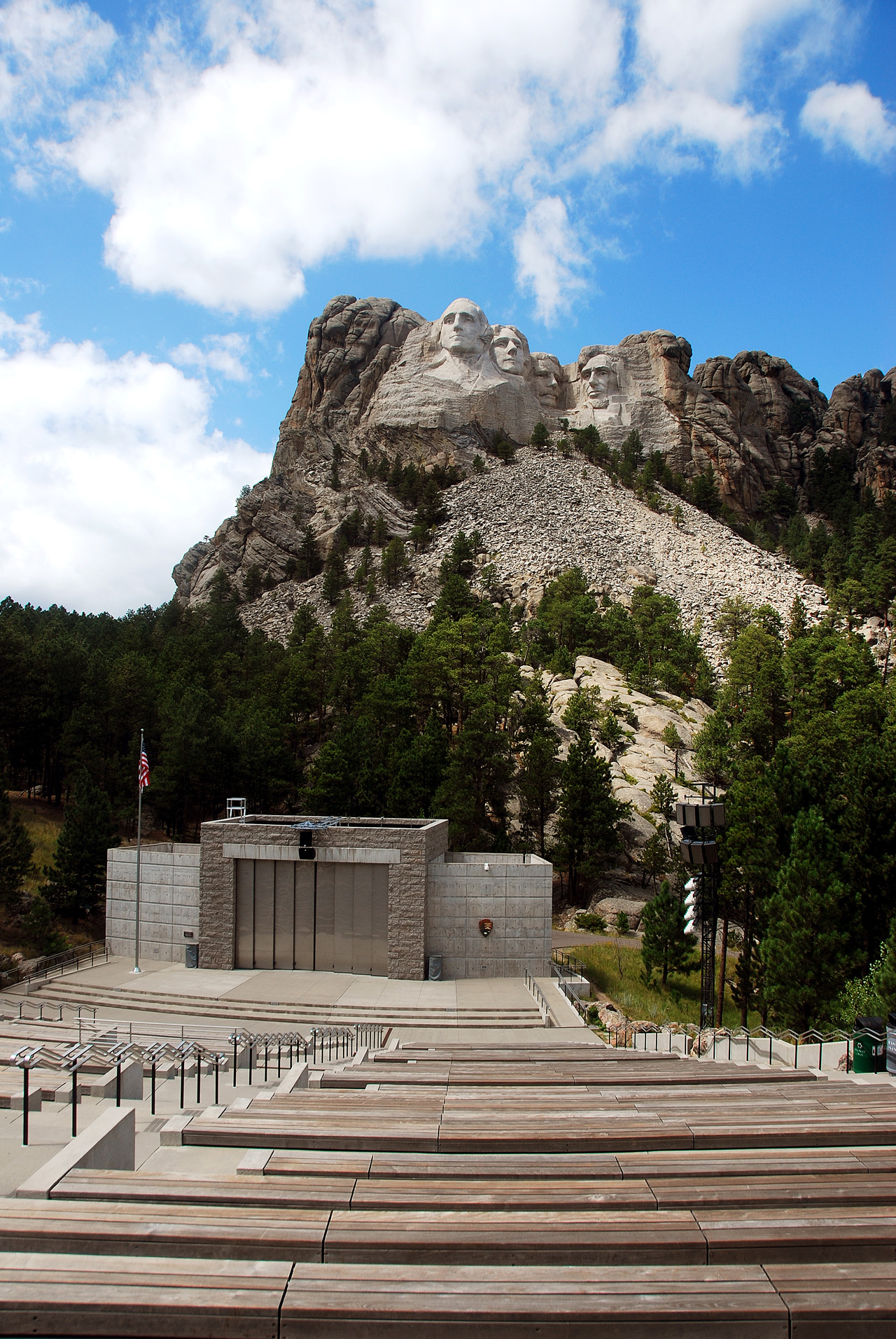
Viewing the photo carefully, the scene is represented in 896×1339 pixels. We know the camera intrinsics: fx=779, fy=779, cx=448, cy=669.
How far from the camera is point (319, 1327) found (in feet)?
11.9

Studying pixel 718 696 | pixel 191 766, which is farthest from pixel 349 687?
pixel 718 696

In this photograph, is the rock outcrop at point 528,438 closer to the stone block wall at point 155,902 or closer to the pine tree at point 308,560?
the pine tree at point 308,560

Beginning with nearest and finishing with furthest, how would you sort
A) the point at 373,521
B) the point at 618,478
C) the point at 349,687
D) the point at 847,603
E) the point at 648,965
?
the point at 648,965, the point at 349,687, the point at 847,603, the point at 373,521, the point at 618,478

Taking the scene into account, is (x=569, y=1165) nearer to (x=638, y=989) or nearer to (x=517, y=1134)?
(x=517, y=1134)

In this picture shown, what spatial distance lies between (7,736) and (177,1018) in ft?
102

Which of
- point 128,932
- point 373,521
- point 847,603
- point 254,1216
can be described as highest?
point 373,521

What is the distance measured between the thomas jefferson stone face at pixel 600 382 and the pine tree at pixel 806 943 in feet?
355

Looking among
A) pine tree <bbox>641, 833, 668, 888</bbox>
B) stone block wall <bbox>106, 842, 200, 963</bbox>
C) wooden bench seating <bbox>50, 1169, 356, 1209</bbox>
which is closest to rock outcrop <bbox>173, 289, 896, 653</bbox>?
pine tree <bbox>641, 833, 668, 888</bbox>

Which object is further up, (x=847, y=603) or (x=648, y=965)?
(x=847, y=603)

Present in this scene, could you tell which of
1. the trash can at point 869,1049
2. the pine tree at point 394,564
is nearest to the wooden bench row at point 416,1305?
the trash can at point 869,1049

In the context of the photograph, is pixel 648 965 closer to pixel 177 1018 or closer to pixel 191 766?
pixel 177 1018

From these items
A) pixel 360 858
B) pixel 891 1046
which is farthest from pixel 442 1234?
pixel 360 858

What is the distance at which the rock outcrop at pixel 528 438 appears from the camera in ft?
283

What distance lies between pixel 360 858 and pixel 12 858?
14.4 metres
